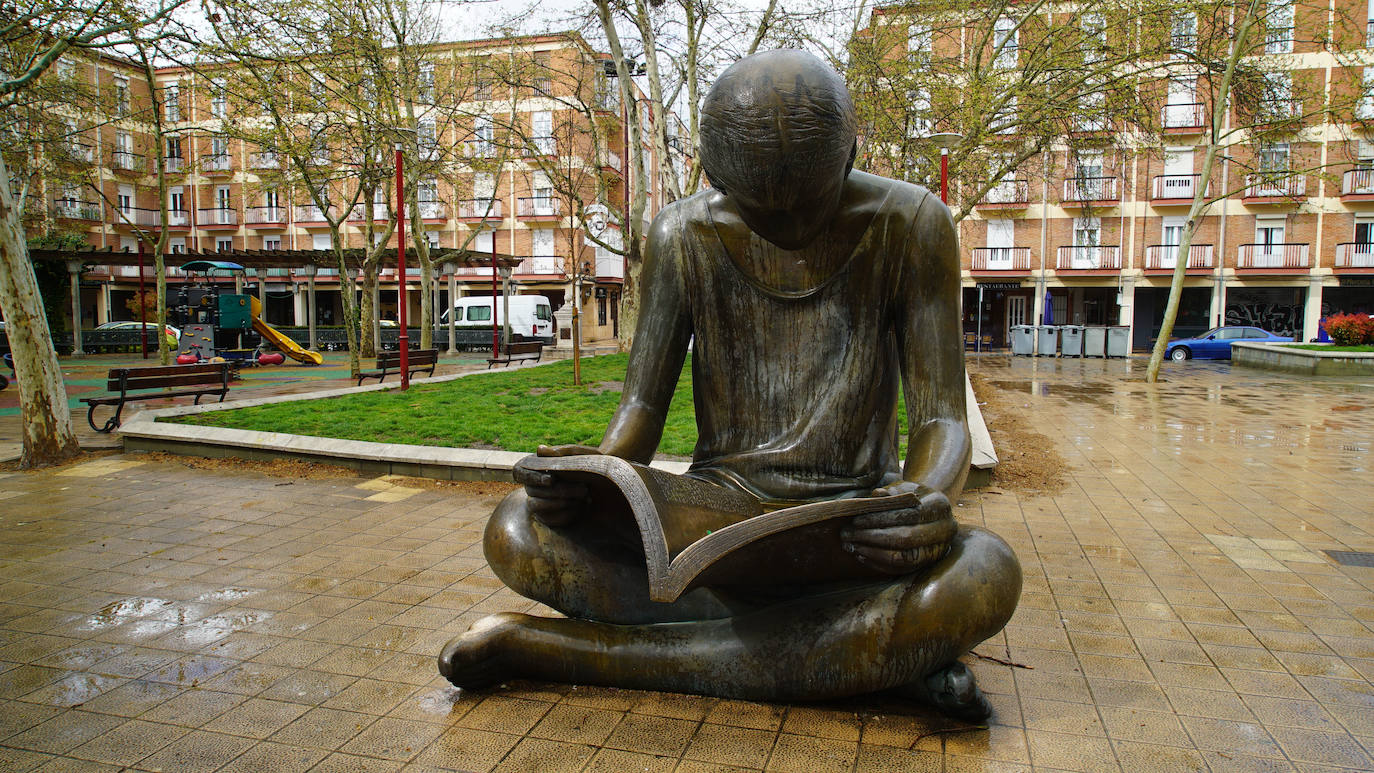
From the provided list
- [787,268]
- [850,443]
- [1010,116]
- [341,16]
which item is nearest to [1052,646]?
[850,443]

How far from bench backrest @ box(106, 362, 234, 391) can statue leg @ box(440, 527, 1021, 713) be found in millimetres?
9142

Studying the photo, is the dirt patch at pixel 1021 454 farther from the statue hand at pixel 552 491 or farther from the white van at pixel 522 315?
the white van at pixel 522 315

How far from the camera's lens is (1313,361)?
1980 cm

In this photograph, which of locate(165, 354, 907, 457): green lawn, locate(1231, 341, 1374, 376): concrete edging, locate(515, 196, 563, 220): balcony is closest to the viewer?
locate(165, 354, 907, 457): green lawn

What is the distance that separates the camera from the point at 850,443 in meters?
2.47

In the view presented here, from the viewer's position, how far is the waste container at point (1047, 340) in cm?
3003

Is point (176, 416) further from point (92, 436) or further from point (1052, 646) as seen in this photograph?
point (1052, 646)

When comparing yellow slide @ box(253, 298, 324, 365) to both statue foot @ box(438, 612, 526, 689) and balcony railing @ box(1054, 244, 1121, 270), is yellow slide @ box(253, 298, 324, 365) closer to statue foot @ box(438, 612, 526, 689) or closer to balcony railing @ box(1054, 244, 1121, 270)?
statue foot @ box(438, 612, 526, 689)

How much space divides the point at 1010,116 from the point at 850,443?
1648 cm

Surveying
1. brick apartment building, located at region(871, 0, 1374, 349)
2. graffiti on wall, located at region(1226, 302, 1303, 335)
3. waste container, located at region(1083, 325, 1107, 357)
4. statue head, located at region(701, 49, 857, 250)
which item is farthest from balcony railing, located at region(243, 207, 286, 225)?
statue head, located at region(701, 49, 857, 250)

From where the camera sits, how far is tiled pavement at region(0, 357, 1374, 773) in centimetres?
229

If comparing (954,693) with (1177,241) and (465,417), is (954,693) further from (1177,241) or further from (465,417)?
(1177,241)

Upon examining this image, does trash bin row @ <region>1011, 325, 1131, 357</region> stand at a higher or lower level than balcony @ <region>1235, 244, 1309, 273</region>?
lower

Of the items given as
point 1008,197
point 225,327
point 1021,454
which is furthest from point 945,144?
point 1008,197
